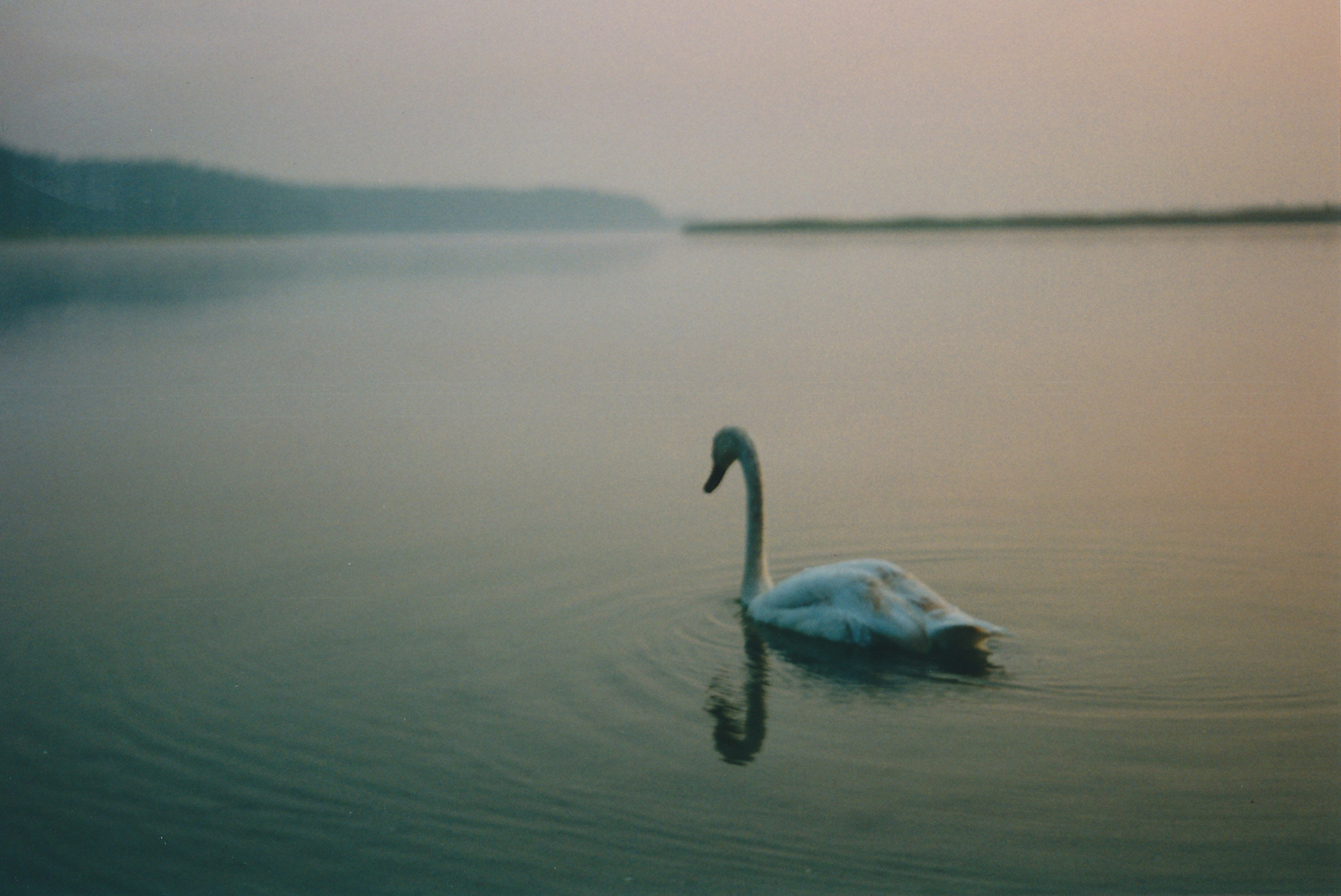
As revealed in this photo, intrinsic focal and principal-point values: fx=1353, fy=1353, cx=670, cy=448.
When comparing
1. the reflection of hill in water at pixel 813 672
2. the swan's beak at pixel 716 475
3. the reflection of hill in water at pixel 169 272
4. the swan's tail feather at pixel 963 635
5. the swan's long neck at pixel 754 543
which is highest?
the reflection of hill in water at pixel 169 272

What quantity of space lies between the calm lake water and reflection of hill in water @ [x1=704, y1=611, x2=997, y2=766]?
3cm

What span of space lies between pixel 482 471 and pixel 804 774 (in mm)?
7225

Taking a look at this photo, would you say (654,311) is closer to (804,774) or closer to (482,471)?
(482,471)

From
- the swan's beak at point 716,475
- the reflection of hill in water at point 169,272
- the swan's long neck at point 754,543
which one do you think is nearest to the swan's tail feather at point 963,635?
the swan's long neck at point 754,543

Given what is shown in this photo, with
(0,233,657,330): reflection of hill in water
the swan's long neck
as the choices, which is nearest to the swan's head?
the swan's long neck

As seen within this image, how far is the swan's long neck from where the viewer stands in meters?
8.77

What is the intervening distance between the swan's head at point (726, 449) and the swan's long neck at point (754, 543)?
19 cm

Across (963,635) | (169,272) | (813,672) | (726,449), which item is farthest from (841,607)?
(169,272)

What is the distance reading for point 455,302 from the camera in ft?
119

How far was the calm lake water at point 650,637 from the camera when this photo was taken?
5.74 m

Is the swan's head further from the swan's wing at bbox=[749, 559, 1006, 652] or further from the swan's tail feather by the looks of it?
the swan's tail feather

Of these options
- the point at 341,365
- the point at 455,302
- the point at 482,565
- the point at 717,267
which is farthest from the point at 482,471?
the point at 717,267

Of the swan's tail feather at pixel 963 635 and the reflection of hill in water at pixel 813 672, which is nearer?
the reflection of hill in water at pixel 813 672

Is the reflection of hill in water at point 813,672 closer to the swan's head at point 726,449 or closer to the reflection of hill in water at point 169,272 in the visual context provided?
the swan's head at point 726,449
